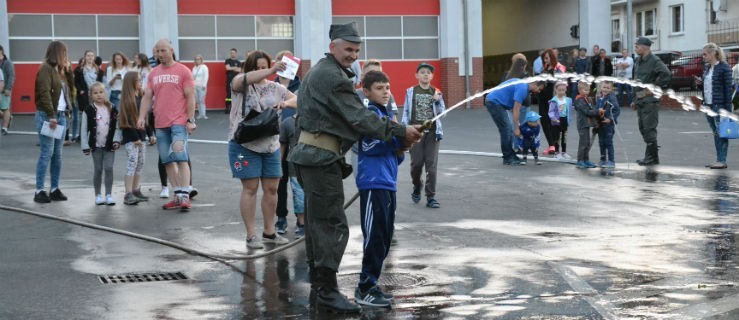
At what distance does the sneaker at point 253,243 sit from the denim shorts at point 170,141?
238 cm

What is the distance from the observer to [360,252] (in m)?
8.94

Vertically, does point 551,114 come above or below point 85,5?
below

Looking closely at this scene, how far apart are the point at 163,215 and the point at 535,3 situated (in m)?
36.1

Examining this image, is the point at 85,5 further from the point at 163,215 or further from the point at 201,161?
the point at 163,215

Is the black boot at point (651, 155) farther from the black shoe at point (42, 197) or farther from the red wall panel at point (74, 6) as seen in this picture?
the red wall panel at point (74, 6)

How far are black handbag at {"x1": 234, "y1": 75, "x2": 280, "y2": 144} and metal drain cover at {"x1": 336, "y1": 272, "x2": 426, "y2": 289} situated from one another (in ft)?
5.76

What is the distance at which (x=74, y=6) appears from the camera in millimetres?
33250

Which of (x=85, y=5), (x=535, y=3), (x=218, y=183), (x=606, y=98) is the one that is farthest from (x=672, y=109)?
(x=218, y=183)

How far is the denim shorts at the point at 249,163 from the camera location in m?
9.12

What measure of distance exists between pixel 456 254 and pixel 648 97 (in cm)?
897

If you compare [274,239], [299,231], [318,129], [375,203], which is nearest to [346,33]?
[318,129]

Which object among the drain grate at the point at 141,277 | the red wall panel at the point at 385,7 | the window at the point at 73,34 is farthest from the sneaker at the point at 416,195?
the red wall panel at the point at 385,7

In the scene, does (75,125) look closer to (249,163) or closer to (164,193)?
(164,193)

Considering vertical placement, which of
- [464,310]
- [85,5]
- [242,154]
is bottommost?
[464,310]
